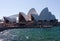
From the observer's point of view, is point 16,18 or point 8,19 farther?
point 16,18

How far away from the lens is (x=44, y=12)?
91688mm

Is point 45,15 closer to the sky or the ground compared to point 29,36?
closer to the sky

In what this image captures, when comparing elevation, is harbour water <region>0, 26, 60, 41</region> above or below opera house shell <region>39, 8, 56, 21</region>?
below

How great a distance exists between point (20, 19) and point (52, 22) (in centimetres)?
1695

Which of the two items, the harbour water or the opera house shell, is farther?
the opera house shell

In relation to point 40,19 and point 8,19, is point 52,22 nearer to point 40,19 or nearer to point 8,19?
point 40,19

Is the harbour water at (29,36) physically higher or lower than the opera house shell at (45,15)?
lower

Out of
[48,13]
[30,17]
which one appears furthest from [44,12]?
[30,17]

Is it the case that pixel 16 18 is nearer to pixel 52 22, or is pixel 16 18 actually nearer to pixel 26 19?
pixel 26 19

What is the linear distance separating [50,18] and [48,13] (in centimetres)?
336

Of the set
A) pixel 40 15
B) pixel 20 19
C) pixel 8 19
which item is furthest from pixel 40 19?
pixel 8 19

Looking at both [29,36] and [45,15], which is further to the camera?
[45,15]

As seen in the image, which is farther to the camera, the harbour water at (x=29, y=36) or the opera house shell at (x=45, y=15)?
the opera house shell at (x=45, y=15)

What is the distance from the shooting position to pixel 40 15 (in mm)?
92250
